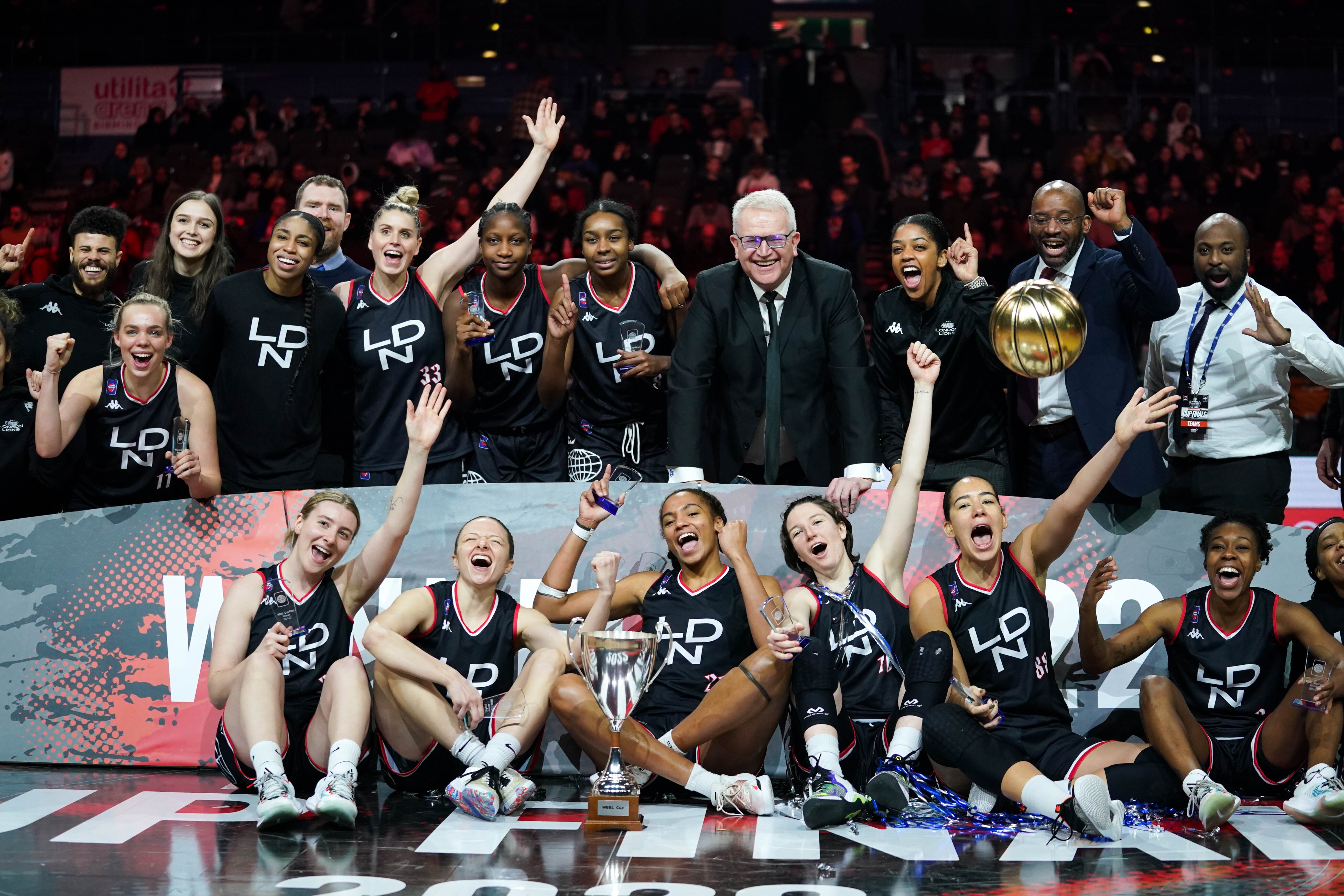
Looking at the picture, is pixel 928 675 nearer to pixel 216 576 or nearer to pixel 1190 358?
pixel 1190 358

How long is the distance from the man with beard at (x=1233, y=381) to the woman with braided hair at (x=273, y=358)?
3605 millimetres

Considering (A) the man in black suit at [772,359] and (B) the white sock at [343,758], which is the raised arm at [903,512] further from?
(B) the white sock at [343,758]

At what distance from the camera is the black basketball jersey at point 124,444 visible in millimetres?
5418

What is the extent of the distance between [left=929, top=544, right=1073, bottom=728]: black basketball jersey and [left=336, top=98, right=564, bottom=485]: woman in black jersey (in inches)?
89.9

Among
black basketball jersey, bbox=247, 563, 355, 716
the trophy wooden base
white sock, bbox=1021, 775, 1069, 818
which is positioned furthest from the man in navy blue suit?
black basketball jersey, bbox=247, 563, 355, 716

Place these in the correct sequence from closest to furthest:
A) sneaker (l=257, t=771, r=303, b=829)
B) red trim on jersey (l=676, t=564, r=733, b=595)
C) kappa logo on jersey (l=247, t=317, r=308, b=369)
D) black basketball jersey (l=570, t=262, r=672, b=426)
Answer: sneaker (l=257, t=771, r=303, b=829), red trim on jersey (l=676, t=564, r=733, b=595), kappa logo on jersey (l=247, t=317, r=308, b=369), black basketball jersey (l=570, t=262, r=672, b=426)

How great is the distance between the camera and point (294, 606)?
4809mm

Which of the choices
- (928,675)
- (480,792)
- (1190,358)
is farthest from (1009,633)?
(480,792)

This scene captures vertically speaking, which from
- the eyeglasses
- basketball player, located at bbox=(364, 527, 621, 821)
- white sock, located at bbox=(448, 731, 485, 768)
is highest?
the eyeglasses

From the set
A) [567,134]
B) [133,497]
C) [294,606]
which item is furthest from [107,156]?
[294,606]

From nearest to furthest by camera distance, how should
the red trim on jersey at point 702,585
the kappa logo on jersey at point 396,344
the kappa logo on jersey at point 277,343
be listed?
the red trim on jersey at point 702,585
the kappa logo on jersey at point 277,343
the kappa logo on jersey at point 396,344

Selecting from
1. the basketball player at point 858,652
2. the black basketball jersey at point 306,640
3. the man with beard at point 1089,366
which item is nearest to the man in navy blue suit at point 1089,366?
the man with beard at point 1089,366

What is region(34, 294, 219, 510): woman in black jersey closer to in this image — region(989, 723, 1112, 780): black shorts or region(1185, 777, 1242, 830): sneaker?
region(989, 723, 1112, 780): black shorts

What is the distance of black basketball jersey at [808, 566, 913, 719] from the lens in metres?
4.72
